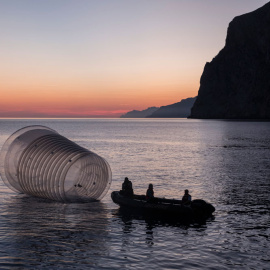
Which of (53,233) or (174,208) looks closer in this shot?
(53,233)

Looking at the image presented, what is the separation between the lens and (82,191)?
24.0 metres

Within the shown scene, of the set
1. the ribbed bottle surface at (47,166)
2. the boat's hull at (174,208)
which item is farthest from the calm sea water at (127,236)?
the ribbed bottle surface at (47,166)

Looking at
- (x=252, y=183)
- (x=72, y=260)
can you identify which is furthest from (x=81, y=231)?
(x=252, y=183)

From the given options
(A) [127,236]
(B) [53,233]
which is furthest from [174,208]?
(B) [53,233]

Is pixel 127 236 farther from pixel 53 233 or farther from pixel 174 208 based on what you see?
pixel 174 208

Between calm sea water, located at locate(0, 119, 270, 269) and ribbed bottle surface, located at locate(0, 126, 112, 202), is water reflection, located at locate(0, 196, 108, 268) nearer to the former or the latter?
calm sea water, located at locate(0, 119, 270, 269)

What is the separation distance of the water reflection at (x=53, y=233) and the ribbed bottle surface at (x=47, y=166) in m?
0.90

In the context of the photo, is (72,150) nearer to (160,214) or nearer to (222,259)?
(160,214)

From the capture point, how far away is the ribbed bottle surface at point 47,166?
71.6ft

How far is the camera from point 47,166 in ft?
73.2

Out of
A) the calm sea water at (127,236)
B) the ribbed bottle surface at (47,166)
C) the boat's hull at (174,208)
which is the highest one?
the ribbed bottle surface at (47,166)

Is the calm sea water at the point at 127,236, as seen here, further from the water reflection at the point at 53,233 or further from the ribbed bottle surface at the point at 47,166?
the ribbed bottle surface at the point at 47,166

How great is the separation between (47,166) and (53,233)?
5.81 m

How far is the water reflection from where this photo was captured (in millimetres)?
14359
